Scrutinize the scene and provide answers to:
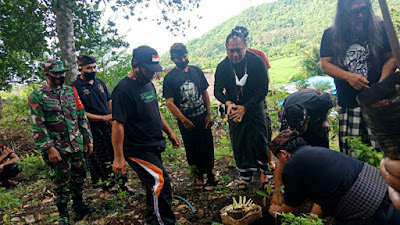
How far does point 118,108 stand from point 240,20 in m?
59.7

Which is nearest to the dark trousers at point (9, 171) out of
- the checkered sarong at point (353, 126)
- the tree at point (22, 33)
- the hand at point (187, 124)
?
the tree at point (22, 33)

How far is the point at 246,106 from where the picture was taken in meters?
3.49

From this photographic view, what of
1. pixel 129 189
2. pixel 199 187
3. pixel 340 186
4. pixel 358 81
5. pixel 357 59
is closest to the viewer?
pixel 340 186

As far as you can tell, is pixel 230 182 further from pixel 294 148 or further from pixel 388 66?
pixel 388 66

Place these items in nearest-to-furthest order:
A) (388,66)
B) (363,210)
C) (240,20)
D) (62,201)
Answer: (363,210) < (388,66) < (62,201) < (240,20)

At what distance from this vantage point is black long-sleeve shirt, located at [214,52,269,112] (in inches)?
139

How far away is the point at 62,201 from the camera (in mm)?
3107

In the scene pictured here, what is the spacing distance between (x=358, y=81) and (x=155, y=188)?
202 cm

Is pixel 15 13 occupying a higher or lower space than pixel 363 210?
higher

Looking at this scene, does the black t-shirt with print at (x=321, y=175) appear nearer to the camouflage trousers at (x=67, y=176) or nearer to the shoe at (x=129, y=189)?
the camouflage trousers at (x=67, y=176)

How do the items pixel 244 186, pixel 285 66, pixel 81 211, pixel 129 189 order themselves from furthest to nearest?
pixel 285 66, pixel 129 189, pixel 244 186, pixel 81 211

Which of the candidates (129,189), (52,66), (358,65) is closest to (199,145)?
(129,189)

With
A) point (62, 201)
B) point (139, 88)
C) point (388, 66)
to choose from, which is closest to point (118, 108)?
point (139, 88)

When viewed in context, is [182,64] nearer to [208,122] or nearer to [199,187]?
[208,122]
